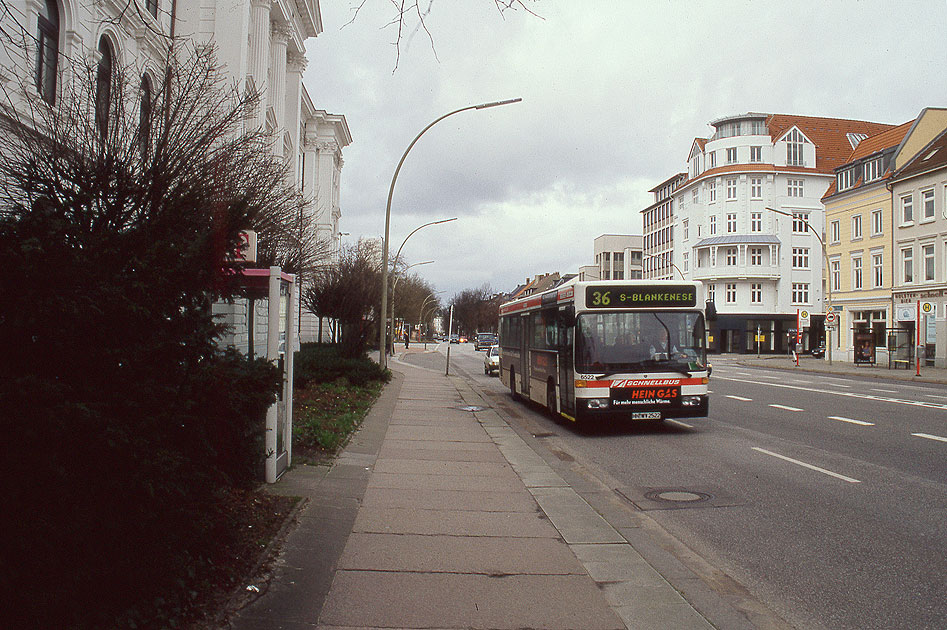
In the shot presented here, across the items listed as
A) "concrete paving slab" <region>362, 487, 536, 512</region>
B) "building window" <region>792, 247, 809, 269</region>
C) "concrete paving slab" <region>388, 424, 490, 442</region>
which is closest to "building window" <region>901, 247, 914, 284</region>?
"building window" <region>792, 247, 809, 269</region>

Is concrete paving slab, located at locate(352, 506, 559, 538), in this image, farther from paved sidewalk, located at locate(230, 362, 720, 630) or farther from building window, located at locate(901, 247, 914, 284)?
building window, located at locate(901, 247, 914, 284)

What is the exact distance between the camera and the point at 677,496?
8.40 metres

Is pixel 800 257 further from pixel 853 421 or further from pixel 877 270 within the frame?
pixel 853 421

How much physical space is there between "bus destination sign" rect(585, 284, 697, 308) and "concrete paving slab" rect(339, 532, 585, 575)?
8.00 meters

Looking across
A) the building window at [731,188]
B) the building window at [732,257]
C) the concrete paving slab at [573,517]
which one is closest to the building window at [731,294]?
the building window at [732,257]

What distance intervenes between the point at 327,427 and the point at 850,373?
103 ft

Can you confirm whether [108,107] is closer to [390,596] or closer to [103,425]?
[103,425]

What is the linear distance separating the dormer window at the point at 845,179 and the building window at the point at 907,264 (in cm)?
794

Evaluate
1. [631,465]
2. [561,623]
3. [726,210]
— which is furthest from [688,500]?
[726,210]

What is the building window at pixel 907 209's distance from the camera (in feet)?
141

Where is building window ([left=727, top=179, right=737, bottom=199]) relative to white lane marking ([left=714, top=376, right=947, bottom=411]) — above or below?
above

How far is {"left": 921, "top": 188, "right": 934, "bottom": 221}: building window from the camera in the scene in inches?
1620

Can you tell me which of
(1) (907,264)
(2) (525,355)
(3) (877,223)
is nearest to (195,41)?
(2) (525,355)

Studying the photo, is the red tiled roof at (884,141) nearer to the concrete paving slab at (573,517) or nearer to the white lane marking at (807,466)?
the white lane marking at (807,466)
